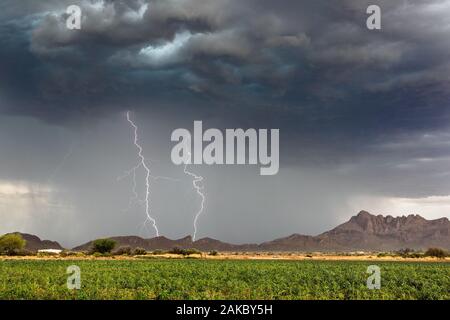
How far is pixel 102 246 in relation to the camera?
162 m

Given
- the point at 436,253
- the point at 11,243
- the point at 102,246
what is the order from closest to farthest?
the point at 11,243 → the point at 436,253 → the point at 102,246

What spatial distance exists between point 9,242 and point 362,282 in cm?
13351

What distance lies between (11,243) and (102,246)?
27133 millimetres

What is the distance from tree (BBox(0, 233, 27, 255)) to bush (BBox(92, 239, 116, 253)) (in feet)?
72.4

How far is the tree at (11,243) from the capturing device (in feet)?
506

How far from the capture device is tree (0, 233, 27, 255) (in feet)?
506

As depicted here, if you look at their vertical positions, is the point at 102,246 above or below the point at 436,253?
above

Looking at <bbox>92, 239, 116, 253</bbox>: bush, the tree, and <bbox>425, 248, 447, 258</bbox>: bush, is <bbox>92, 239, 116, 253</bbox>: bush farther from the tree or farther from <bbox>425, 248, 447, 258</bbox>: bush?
<bbox>425, 248, 447, 258</bbox>: bush

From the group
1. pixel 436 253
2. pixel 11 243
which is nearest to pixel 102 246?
pixel 11 243

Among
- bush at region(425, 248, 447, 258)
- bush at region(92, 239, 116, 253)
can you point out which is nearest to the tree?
bush at region(92, 239, 116, 253)

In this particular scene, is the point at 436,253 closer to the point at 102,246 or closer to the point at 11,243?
the point at 102,246

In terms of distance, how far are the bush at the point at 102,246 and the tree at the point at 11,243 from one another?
72.4 ft
